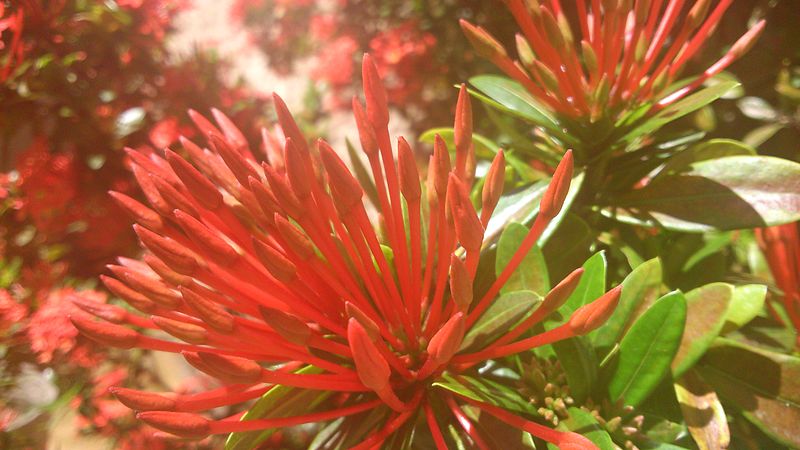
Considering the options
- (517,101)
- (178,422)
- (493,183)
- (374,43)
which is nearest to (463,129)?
(493,183)

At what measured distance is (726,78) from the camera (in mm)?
617

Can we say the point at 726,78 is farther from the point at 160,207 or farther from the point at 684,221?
the point at 160,207

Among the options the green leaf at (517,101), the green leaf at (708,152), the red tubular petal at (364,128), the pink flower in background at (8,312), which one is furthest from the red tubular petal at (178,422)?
the pink flower in background at (8,312)

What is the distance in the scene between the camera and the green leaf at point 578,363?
0.41 meters

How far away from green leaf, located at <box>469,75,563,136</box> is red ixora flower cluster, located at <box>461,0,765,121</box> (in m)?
0.01

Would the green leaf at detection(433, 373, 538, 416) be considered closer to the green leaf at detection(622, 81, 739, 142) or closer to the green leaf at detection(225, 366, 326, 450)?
the green leaf at detection(225, 366, 326, 450)

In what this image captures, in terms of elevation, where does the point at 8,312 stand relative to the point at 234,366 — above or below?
above

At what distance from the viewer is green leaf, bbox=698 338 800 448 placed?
1.39 feet

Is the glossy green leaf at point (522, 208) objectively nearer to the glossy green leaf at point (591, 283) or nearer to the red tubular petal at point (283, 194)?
the glossy green leaf at point (591, 283)

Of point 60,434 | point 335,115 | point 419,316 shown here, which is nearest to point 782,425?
point 419,316

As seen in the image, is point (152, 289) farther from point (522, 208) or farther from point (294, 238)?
point (522, 208)

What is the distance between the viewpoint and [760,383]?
44 centimetres

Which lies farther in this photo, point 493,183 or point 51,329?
point 51,329

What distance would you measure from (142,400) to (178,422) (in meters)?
0.03
